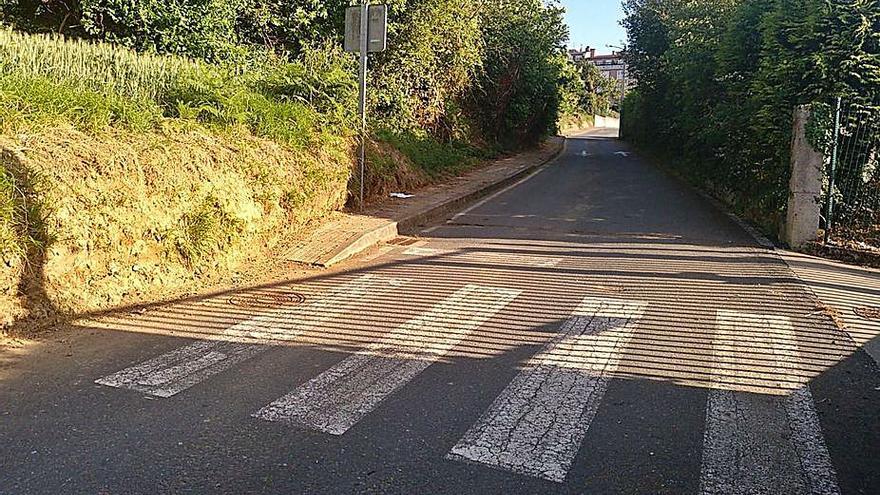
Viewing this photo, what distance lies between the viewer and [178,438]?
360 cm

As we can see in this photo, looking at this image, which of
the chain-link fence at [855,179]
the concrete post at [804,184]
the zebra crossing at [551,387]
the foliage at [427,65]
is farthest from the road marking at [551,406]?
the foliage at [427,65]

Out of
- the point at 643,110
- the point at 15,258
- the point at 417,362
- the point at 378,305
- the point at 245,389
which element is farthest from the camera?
the point at 643,110

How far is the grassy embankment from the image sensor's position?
216 inches

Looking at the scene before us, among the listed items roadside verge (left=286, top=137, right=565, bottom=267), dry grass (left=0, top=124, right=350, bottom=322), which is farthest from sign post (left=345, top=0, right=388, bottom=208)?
dry grass (left=0, top=124, right=350, bottom=322)

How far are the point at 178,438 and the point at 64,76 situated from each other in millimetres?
6024

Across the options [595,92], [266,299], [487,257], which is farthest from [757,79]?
[595,92]

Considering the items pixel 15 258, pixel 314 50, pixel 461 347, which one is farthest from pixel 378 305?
pixel 314 50

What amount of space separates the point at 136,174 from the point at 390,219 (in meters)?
4.92

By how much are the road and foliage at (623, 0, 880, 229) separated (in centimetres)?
424

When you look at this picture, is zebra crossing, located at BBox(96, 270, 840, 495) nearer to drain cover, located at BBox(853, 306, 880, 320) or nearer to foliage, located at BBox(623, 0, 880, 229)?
drain cover, located at BBox(853, 306, 880, 320)

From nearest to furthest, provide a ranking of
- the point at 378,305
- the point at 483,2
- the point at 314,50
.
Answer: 1. the point at 378,305
2. the point at 314,50
3. the point at 483,2

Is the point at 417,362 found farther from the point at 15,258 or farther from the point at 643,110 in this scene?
the point at 643,110

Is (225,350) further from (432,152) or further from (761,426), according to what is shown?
(432,152)

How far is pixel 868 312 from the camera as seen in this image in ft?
21.4
